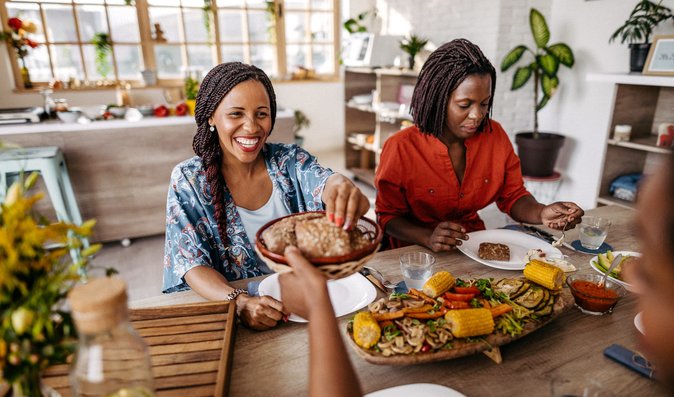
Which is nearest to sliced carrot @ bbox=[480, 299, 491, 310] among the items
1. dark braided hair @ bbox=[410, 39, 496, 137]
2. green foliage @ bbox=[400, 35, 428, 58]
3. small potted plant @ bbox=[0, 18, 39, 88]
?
dark braided hair @ bbox=[410, 39, 496, 137]

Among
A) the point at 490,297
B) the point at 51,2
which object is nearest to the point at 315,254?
the point at 490,297

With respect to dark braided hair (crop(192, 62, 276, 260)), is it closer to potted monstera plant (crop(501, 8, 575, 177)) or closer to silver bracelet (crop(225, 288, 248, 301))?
silver bracelet (crop(225, 288, 248, 301))

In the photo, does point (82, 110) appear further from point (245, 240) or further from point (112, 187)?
point (245, 240)

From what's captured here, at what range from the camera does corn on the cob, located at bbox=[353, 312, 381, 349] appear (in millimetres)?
884

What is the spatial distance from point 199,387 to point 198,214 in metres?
0.69

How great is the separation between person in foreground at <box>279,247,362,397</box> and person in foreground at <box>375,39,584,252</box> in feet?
3.25

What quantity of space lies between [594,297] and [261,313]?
0.82m

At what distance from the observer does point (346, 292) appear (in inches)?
46.6

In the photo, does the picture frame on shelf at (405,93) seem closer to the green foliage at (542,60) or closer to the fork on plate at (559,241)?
the green foliage at (542,60)

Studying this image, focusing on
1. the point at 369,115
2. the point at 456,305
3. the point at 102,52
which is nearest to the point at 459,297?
the point at 456,305

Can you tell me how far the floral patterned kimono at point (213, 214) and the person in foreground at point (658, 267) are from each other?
0.93 meters

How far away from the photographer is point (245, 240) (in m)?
1.47

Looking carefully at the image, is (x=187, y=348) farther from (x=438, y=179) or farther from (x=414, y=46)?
(x=414, y=46)

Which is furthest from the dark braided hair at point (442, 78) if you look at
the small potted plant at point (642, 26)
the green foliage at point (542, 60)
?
the green foliage at point (542, 60)
